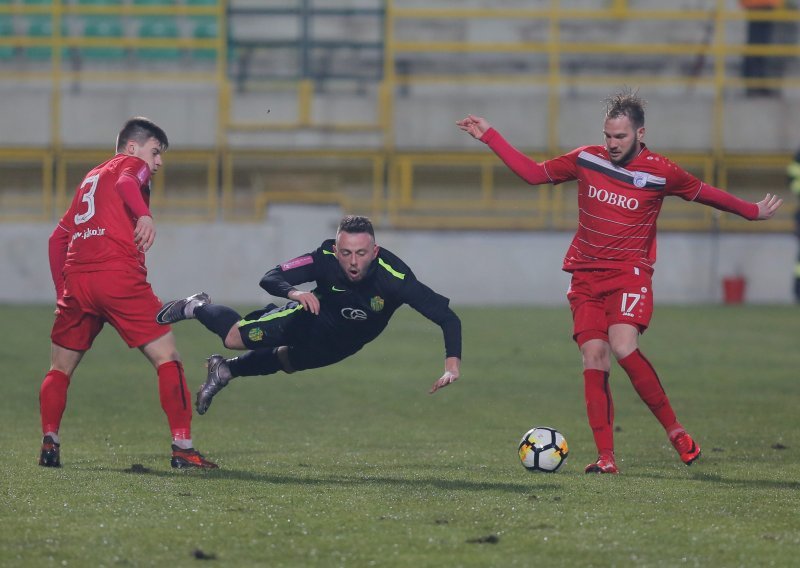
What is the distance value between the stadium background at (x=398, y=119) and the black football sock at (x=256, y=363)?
14.5 meters

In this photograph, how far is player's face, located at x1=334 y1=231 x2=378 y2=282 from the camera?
7.04 metres

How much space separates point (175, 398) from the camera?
716 cm

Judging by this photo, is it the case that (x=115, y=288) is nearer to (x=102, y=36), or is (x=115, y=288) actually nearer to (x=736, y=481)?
(x=736, y=481)

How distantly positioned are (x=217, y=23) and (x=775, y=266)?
10730 millimetres

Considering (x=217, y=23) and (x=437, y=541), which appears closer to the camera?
(x=437, y=541)

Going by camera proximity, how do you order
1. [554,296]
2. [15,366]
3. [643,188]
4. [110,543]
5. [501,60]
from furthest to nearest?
[501,60]
[554,296]
[15,366]
[643,188]
[110,543]

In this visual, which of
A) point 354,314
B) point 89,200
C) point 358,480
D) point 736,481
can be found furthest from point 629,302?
point 89,200

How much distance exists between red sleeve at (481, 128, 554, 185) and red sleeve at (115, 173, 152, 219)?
6.11ft

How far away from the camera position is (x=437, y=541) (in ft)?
17.0

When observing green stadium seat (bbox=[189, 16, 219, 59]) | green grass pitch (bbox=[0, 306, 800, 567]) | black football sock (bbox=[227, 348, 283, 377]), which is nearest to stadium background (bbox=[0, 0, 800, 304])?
green stadium seat (bbox=[189, 16, 219, 59])

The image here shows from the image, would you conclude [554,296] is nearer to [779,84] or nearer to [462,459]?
[779,84]

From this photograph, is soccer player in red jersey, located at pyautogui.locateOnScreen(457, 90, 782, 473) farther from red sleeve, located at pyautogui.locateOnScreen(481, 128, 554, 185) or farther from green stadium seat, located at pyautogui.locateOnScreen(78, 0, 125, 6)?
green stadium seat, located at pyautogui.locateOnScreen(78, 0, 125, 6)

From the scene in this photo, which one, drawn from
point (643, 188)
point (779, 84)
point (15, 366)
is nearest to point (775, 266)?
point (779, 84)

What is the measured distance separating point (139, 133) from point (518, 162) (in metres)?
2.00
